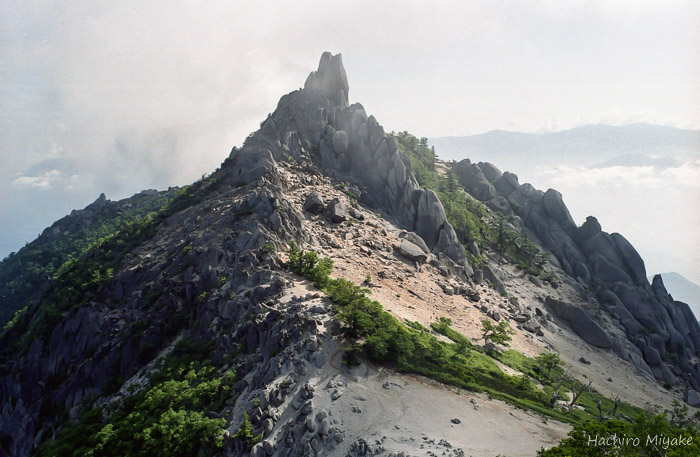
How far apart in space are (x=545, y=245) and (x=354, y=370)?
88.0m

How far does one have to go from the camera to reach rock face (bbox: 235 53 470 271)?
8262cm

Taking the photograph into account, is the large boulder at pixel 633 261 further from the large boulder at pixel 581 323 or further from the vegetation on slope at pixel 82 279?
the vegetation on slope at pixel 82 279

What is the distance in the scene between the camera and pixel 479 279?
80375 millimetres

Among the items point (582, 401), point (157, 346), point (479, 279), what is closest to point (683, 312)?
point (479, 279)

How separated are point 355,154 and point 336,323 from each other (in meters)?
50.3

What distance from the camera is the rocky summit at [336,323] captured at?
38.2 meters

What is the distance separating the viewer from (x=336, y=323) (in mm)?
45969

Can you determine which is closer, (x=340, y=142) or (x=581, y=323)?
(x=581, y=323)

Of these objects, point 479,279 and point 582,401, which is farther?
point 479,279

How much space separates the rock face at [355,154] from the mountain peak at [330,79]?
1.38 meters

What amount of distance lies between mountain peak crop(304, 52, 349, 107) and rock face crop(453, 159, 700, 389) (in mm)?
48869

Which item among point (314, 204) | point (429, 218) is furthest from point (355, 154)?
point (314, 204)

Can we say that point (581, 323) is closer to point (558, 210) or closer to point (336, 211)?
point (558, 210)

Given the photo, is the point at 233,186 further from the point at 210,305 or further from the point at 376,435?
the point at 376,435
